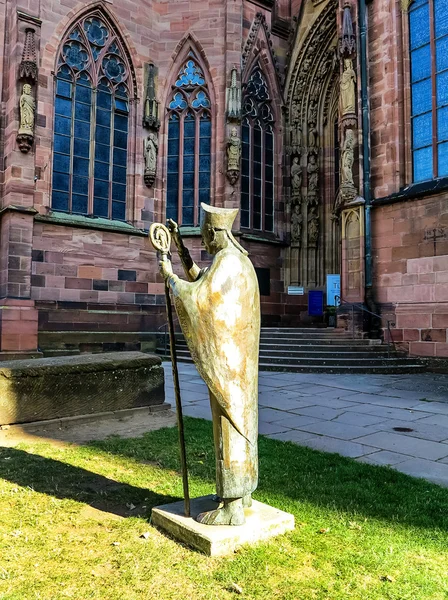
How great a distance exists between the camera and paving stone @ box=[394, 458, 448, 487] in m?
4.01

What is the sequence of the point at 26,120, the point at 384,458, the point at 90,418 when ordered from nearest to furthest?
1. the point at 384,458
2. the point at 90,418
3. the point at 26,120

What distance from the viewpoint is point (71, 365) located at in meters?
5.98

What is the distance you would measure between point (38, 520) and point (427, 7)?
13.6 metres

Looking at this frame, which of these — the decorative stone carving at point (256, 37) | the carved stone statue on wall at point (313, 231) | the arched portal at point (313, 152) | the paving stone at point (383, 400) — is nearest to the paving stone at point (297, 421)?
the paving stone at point (383, 400)

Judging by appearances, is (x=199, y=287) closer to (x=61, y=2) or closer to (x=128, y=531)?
(x=128, y=531)

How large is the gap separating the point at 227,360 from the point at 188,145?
14.1 metres

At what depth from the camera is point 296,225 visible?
679 inches

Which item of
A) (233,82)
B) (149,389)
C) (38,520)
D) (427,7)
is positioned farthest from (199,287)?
(233,82)

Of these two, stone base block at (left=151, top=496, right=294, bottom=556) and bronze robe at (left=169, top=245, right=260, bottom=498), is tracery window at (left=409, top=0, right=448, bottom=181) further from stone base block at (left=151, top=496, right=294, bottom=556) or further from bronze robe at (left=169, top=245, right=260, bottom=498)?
stone base block at (left=151, top=496, right=294, bottom=556)

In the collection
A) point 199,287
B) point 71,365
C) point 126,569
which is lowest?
point 126,569

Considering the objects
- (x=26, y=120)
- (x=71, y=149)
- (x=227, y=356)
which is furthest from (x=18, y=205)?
(x=227, y=356)

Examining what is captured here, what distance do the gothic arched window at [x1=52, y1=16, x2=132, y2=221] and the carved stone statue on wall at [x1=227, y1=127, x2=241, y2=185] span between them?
3.04 metres

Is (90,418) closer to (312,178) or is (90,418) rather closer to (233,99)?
(233,99)

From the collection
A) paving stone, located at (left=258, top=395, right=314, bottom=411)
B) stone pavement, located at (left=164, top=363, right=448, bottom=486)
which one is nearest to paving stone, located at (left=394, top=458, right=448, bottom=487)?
stone pavement, located at (left=164, top=363, right=448, bottom=486)
